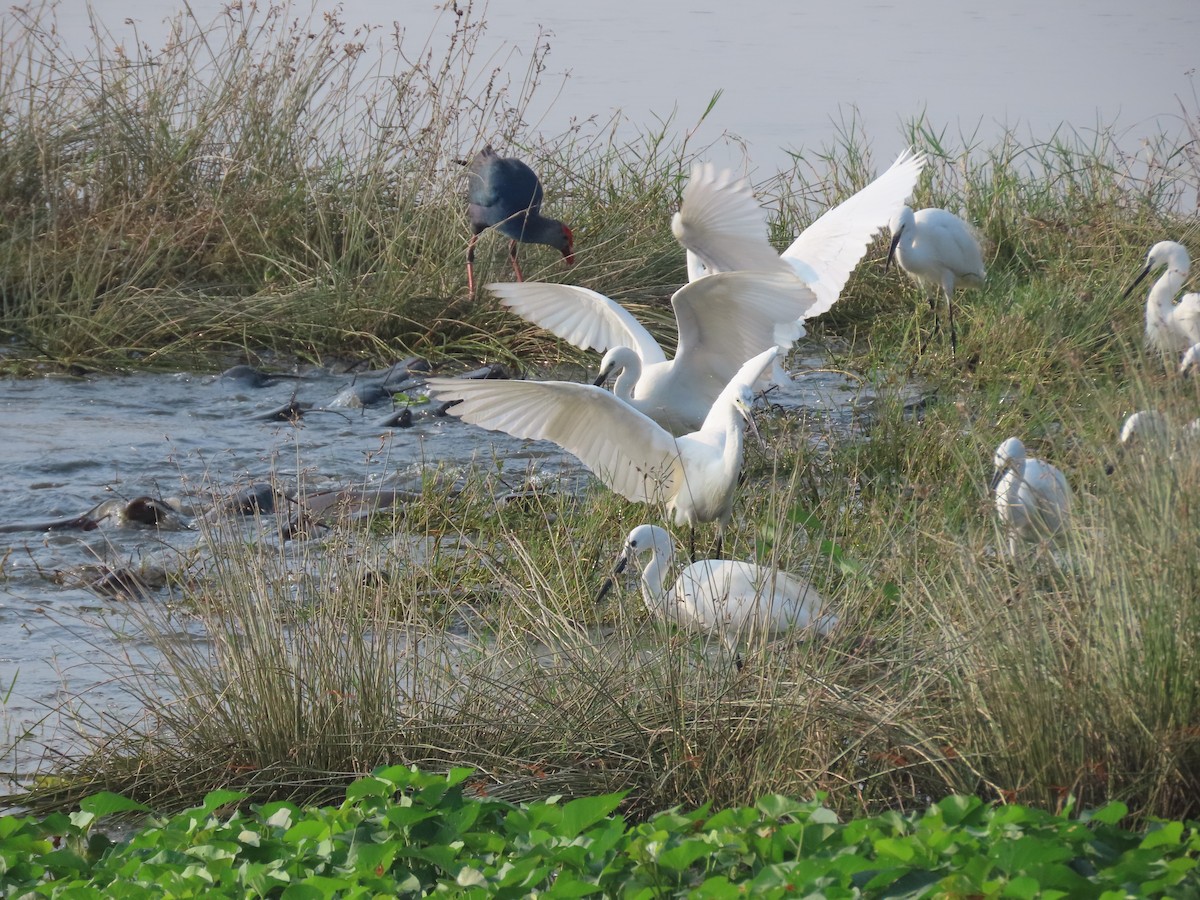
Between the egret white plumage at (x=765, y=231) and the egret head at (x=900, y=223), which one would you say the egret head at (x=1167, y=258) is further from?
the egret white plumage at (x=765, y=231)

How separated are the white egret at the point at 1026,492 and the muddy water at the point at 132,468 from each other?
0.80 metres

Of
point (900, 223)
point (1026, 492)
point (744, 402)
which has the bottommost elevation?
point (1026, 492)

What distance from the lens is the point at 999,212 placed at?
25.9 ft

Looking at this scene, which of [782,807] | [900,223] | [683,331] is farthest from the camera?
[900,223]

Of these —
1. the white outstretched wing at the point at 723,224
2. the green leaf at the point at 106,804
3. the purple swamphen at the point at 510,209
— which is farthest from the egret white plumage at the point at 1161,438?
the purple swamphen at the point at 510,209

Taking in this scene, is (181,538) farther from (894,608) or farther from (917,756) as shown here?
(917,756)

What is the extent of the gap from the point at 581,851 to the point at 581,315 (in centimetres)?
332

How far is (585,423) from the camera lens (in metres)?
4.02

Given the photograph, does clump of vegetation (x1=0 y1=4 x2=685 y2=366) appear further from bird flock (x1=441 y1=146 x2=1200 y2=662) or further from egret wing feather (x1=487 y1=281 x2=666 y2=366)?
egret wing feather (x1=487 y1=281 x2=666 y2=366)

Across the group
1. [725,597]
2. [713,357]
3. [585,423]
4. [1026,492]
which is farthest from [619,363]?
[725,597]

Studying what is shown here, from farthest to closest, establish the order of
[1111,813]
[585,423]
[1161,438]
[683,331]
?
1. [683,331]
2. [585,423]
3. [1161,438]
4. [1111,813]

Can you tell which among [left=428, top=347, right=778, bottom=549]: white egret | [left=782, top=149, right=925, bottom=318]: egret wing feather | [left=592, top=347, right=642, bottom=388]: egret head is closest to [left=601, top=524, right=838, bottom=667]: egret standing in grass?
[left=428, top=347, right=778, bottom=549]: white egret

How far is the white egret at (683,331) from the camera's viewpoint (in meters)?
4.59

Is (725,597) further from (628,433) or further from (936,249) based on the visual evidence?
(936,249)
